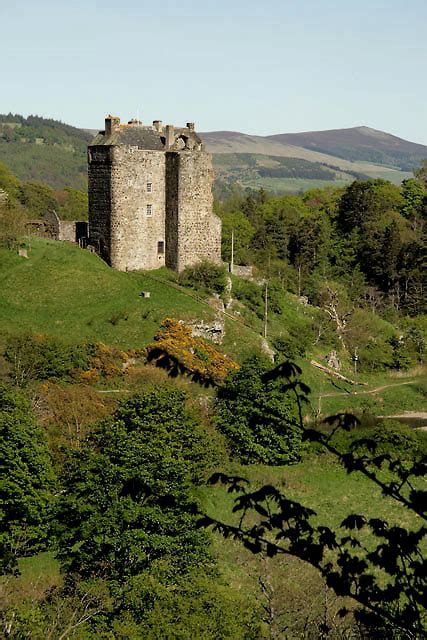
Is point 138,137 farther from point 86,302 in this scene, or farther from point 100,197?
point 86,302

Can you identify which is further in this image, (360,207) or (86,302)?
(360,207)

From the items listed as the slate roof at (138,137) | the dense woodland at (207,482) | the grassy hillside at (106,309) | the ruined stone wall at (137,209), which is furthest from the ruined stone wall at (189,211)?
the grassy hillside at (106,309)

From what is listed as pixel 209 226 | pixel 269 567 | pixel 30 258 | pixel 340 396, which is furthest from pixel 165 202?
pixel 269 567

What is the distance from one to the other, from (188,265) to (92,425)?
14476 mm

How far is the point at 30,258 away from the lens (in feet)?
149

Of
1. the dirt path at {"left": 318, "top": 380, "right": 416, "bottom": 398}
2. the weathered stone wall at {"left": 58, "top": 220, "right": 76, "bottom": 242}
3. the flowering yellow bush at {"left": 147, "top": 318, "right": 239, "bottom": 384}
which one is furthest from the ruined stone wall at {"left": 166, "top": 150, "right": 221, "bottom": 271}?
the dirt path at {"left": 318, "top": 380, "right": 416, "bottom": 398}

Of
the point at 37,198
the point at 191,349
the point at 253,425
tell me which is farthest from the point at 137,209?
the point at 37,198

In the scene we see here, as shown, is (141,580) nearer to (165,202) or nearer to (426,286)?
(165,202)

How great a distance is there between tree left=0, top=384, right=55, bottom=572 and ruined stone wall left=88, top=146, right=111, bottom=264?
1534cm

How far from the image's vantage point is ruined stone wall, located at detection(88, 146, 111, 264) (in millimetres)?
44594

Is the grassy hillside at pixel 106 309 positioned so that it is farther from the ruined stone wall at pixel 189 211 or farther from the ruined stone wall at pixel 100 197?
the ruined stone wall at pixel 189 211

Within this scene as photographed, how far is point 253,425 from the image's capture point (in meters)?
38.3

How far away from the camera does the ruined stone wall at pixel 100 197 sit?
4459cm

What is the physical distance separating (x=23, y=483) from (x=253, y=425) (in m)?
12.1
